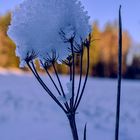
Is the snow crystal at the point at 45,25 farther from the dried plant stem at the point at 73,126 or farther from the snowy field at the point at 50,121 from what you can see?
the snowy field at the point at 50,121

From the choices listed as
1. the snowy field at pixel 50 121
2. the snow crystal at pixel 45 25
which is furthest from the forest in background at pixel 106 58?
the snow crystal at pixel 45 25

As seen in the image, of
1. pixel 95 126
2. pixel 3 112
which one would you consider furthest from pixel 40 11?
pixel 3 112

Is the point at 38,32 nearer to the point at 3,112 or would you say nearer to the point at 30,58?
the point at 30,58

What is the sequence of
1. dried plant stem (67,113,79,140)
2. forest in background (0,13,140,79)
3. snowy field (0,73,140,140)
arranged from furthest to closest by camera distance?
forest in background (0,13,140,79)
snowy field (0,73,140,140)
dried plant stem (67,113,79,140)

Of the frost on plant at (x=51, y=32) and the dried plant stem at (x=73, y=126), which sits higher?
the frost on plant at (x=51, y=32)

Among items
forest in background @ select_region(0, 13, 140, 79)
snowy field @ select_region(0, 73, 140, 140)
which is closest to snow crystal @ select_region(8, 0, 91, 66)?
snowy field @ select_region(0, 73, 140, 140)

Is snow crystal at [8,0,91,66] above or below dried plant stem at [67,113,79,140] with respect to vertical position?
above

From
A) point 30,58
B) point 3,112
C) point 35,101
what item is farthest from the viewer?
point 35,101

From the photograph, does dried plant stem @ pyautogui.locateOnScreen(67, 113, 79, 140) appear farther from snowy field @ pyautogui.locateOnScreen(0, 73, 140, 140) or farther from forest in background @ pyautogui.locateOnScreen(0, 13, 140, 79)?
forest in background @ pyautogui.locateOnScreen(0, 13, 140, 79)

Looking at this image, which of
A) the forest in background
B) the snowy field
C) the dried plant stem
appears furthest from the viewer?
the forest in background
